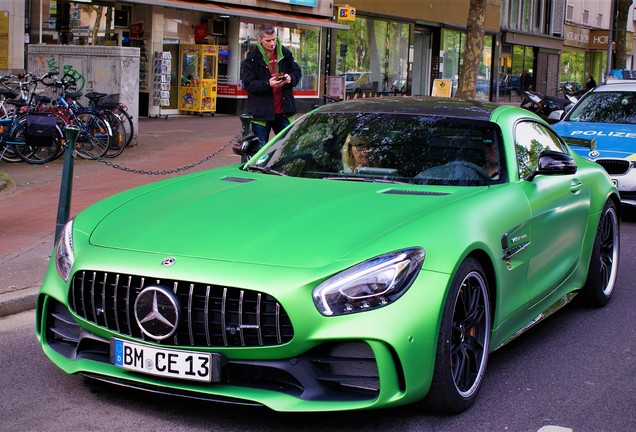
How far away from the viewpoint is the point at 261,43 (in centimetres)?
1060

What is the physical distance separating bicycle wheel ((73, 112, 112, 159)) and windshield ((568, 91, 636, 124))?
6729 millimetres

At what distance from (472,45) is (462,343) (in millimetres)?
16301

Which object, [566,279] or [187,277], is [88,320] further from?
[566,279]

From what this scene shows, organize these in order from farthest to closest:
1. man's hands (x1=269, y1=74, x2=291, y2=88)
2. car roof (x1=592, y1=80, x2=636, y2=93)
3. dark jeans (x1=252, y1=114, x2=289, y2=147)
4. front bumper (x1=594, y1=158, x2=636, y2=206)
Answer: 1. car roof (x1=592, y1=80, x2=636, y2=93)
2. front bumper (x1=594, y1=158, x2=636, y2=206)
3. dark jeans (x1=252, y1=114, x2=289, y2=147)
4. man's hands (x1=269, y1=74, x2=291, y2=88)

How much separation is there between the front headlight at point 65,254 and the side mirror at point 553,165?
99.6 inches

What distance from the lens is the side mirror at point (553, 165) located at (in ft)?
17.8

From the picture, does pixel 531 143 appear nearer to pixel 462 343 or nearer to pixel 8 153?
pixel 462 343

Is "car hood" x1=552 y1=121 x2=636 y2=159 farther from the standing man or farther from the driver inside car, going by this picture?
the driver inside car

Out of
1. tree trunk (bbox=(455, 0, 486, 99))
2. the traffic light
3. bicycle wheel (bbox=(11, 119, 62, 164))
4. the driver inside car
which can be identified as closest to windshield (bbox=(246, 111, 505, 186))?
the driver inside car

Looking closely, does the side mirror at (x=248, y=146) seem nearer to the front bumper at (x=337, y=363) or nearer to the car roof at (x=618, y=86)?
the front bumper at (x=337, y=363)

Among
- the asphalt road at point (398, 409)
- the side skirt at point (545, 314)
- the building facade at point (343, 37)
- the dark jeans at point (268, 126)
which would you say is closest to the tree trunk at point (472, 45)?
the building facade at point (343, 37)

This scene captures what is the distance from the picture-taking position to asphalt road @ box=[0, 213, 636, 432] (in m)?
4.27

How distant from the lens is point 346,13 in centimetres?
2975

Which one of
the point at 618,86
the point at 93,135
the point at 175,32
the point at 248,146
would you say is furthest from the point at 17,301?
the point at 175,32
